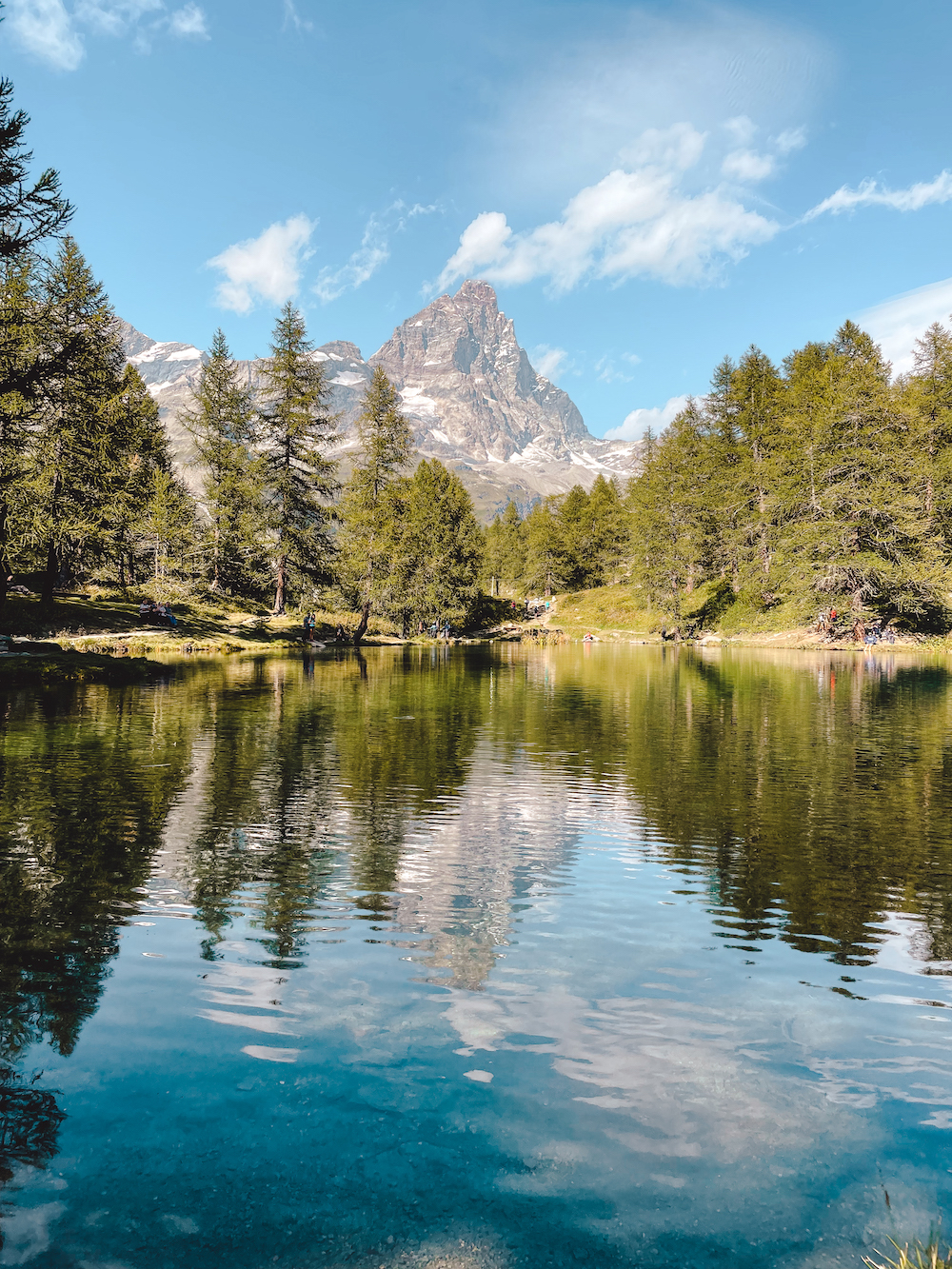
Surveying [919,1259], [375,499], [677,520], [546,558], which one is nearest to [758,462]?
[677,520]

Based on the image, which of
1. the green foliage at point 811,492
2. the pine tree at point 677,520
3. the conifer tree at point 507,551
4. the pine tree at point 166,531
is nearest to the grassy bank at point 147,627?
the pine tree at point 166,531

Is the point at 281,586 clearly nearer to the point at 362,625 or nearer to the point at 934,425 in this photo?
the point at 362,625

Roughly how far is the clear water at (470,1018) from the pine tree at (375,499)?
44953mm

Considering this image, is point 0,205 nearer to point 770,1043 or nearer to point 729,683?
point 770,1043

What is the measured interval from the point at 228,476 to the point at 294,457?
6.59 metres

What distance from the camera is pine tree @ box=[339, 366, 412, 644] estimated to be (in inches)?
2304

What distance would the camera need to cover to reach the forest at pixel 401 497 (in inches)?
1781

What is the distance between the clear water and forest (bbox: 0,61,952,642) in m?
34.7

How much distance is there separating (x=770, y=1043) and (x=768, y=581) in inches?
2438

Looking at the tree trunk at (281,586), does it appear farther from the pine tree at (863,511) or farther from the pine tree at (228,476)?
the pine tree at (863,511)

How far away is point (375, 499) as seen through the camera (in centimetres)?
5919

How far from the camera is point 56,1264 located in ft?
11.8

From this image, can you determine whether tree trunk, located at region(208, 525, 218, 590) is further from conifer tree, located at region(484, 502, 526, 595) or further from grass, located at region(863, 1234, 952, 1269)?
conifer tree, located at region(484, 502, 526, 595)

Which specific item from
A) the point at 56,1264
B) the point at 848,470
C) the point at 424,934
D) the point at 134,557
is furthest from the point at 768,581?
the point at 56,1264
